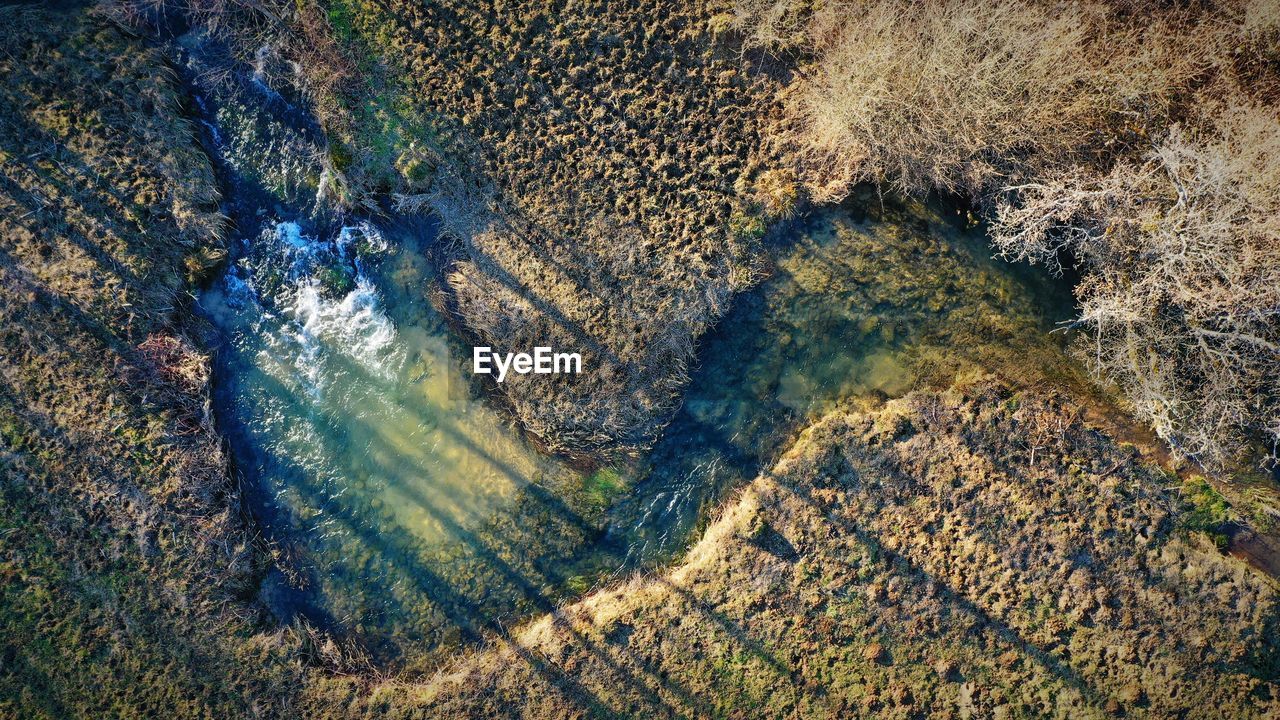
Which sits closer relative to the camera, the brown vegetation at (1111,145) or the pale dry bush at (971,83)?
the brown vegetation at (1111,145)

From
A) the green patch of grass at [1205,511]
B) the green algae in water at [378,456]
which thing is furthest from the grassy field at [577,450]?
the green algae in water at [378,456]

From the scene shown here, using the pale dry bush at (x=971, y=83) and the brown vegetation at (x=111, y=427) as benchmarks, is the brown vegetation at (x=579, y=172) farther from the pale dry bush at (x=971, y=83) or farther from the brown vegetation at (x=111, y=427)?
the brown vegetation at (x=111, y=427)

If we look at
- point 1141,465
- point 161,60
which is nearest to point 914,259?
point 1141,465

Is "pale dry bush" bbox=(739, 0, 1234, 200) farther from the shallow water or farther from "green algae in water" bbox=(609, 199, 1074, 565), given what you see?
the shallow water

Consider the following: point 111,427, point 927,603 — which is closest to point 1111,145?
point 927,603

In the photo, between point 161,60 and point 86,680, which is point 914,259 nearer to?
point 161,60
